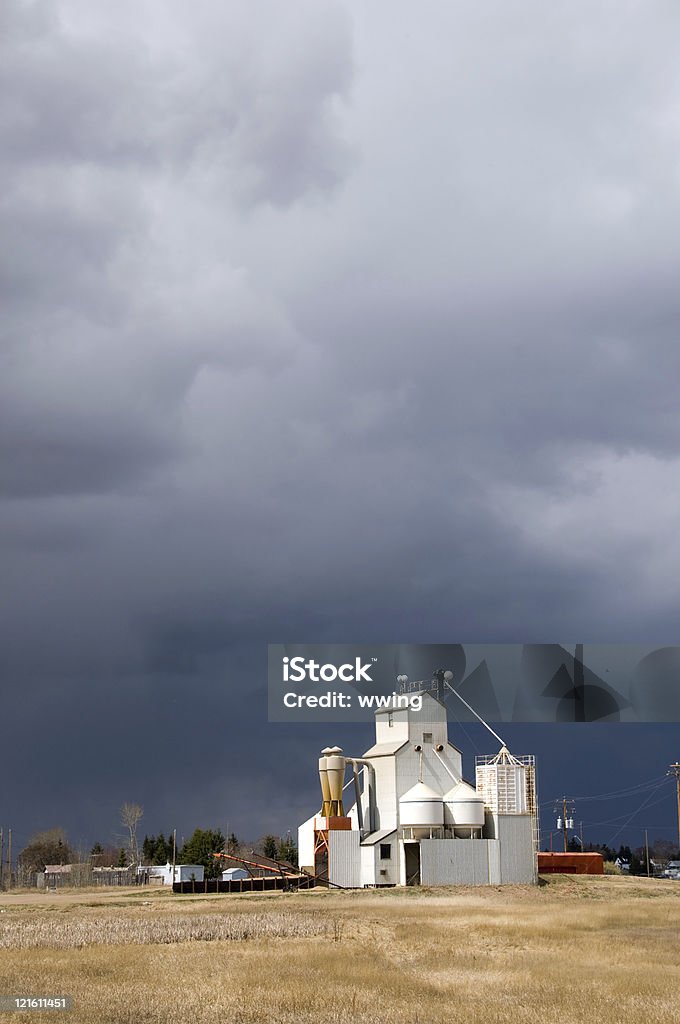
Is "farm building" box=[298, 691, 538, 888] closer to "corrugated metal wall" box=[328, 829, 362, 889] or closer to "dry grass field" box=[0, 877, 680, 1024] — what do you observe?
"corrugated metal wall" box=[328, 829, 362, 889]

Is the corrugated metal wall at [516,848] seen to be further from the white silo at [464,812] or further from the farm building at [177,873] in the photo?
the farm building at [177,873]

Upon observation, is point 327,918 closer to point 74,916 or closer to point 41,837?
point 74,916

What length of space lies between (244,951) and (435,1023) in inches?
518

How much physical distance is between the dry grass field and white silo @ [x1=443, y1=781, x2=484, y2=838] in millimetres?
20826

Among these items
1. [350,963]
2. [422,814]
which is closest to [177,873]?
[422,814]

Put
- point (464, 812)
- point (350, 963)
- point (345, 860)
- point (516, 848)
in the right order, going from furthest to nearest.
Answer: point (345, 860), point (464, 812), point (516, 848), point (350, 963)

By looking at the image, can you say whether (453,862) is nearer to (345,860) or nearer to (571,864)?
(345,860)

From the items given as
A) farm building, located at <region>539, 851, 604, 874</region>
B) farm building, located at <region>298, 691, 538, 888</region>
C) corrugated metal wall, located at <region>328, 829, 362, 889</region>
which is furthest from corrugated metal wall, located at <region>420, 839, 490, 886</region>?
farm building, located at <region>539, 851, 604, 874</region>

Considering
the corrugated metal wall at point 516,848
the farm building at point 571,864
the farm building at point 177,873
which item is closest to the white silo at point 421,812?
the corrugated metal wall at point 516,848

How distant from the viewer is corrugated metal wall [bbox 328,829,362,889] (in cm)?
7750

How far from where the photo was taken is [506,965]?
32.1m

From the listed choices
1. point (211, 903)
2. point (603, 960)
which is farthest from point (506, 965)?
point (211, 903)

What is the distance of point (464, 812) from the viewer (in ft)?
255

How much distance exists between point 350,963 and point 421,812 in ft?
154
